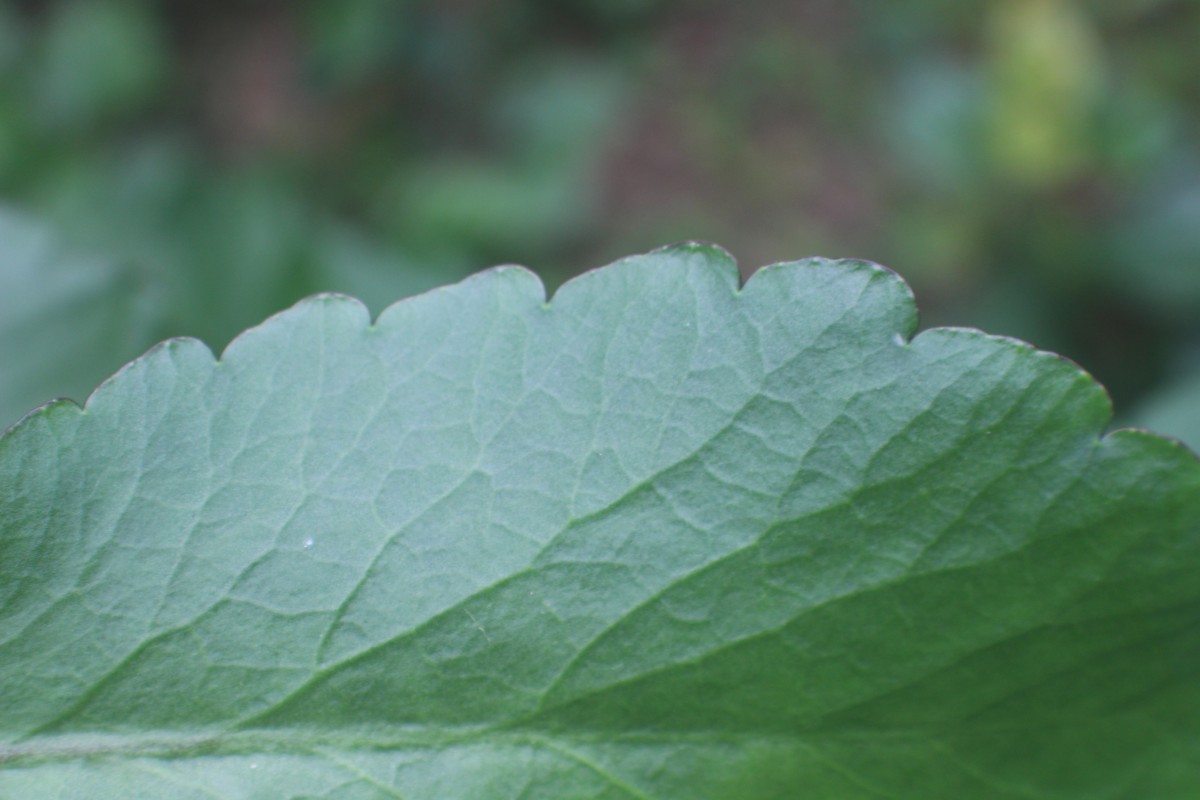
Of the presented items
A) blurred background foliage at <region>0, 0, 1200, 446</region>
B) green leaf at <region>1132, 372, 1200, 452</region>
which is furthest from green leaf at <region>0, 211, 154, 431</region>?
green leaf at <region>1132, 372, 1200, 452</region>

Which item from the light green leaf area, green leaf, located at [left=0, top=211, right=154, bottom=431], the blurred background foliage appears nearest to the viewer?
the light green leaf area

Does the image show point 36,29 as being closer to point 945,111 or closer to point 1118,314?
point 945,111

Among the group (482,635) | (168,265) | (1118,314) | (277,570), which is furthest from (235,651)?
(1118,314)

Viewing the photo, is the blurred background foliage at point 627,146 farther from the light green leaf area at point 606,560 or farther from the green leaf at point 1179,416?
the light green leaf area at point 606,560

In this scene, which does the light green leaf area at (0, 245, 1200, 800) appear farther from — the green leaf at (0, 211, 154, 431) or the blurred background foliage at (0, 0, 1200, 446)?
the blurred background foliage at (0, 0, 1200, 446)

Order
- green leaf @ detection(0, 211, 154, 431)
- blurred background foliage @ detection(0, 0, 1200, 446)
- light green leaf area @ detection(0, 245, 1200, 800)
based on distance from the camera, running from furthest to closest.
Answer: blurred background foliage @ detection(0, 0, 1200, 446)
green leaf @ detection(0, 211, 154, 431)
light green leaf area @ detection(0, 245, 1200, 800)

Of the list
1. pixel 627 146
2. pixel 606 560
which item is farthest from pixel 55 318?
pixel 627 146
